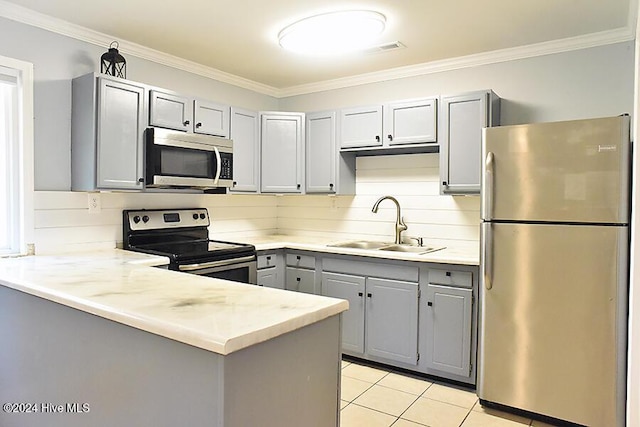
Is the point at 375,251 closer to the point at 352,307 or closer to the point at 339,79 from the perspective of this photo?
the point at 352,307

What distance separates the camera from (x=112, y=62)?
2.95 metres

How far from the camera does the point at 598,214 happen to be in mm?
2344

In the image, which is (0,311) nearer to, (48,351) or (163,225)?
(48,351)

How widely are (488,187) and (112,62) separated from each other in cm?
250

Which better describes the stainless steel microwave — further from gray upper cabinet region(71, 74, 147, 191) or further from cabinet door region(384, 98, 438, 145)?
cabinet door region(384, 98, 438, 145)

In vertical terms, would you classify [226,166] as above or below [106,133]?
Answer: below

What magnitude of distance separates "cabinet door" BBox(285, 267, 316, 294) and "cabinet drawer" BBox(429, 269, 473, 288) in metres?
1.00

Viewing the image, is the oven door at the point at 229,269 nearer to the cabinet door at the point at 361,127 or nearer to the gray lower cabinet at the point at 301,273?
the gray lower cabinet at the point at 301,273

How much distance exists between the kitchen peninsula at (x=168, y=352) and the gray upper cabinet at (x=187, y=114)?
4.79ft

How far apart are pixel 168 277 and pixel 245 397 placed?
93 cm

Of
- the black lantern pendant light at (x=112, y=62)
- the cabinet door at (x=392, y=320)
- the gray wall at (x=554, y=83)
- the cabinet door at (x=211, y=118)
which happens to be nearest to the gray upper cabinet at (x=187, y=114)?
the cabinet door at (x=211, y=118)

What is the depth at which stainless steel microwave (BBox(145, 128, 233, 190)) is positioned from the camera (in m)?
3.01

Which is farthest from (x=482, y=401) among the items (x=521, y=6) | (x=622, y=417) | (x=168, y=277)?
(x=521, y=6)

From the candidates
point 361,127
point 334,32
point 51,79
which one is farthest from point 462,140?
point 51,79
